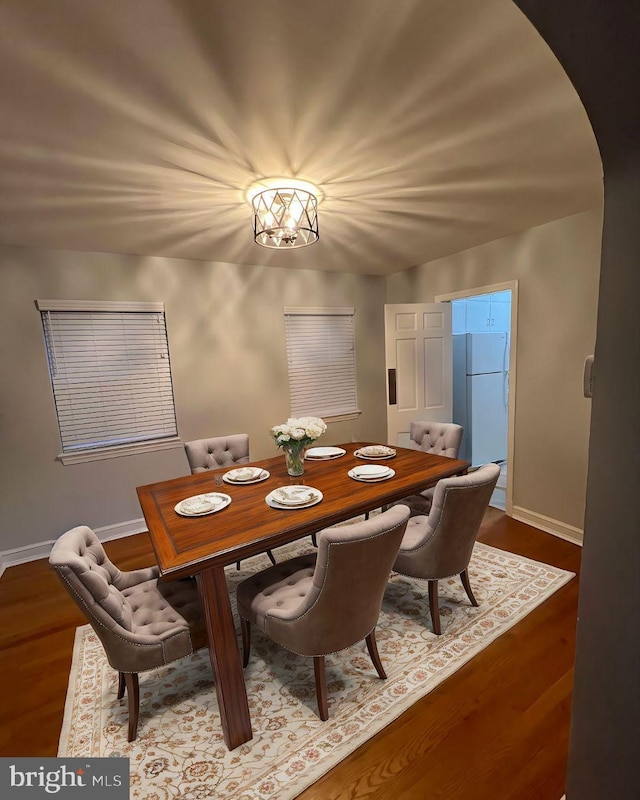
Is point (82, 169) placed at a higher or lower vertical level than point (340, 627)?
higher

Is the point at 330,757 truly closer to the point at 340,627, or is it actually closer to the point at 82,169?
the point at 340,627

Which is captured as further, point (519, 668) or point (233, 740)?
point (519, 668)

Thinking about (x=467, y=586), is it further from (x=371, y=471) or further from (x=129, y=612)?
(x=129, y=612)

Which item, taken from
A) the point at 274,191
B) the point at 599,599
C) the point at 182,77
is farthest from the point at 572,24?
the point at 274,191

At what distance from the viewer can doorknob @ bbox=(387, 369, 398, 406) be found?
380 cm

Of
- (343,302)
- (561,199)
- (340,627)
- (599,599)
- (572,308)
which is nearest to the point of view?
(599,599)

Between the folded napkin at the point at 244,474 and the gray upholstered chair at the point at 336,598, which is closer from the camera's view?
the gray upholstered chair at the point at 336,598

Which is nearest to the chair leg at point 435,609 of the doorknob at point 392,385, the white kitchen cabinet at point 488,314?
the doorknob at point 392,385

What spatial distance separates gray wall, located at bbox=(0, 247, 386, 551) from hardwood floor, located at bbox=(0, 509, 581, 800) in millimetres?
1001

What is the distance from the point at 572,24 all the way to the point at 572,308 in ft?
8.89

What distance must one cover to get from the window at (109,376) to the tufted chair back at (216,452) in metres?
0.78

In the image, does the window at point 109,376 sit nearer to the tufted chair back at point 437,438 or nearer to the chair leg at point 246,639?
the chair leg at point 246,639

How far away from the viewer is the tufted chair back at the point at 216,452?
9.28ft

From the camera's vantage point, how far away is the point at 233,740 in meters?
1.46
